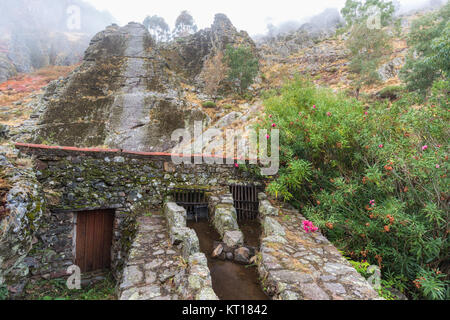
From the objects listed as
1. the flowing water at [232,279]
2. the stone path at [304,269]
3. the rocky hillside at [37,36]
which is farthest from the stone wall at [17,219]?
the rocky hillside at [37,36]

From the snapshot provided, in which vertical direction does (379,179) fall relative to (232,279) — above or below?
above

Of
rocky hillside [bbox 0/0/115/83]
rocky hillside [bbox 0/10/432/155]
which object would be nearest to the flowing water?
rocky hillside [bbox 0/10/432/155]

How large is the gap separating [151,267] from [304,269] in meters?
2.18

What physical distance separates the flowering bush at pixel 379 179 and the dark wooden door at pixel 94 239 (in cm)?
368

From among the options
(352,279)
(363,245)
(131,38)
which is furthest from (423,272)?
(131,38)

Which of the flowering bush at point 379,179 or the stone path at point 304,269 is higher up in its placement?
the flowering bush at point 379,179

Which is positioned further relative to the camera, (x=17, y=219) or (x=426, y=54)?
(x=426, y=54)

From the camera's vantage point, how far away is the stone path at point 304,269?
2.38 meters

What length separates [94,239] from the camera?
13.5 feet

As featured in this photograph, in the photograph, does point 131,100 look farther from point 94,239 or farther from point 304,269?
point 304,269

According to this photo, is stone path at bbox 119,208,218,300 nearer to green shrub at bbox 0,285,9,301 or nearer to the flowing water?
the flowing water

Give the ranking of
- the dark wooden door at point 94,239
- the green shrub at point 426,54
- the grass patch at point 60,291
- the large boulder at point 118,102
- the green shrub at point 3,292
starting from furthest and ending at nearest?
the large boulder at point 118,102 < the green shrub at point 426,54 < the dark wooden door at point 94,239 < the grass patch at point 60,291 < the green shrub at point 3,292

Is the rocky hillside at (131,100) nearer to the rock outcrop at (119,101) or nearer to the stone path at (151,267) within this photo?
the rock outcrop at (119,101)

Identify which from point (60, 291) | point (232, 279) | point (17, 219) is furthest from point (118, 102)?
point (232, 279)
